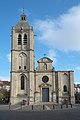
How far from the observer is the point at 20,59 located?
228 ft

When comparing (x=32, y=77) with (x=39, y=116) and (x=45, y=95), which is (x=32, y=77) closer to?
→ (x=45, y=95)

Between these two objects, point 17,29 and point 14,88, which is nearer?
point 14,88

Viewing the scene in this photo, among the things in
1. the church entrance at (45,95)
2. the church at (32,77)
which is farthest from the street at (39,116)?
the church entrance at (45,95)

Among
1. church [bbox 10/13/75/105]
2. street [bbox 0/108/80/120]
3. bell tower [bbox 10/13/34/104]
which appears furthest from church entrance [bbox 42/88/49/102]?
street [bbox 0/108/80/120]

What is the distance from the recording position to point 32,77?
68000mm

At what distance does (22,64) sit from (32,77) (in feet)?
13.8

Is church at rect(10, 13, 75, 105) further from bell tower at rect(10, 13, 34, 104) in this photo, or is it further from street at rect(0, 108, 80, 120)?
street at rect(0, 108, 80, 120)

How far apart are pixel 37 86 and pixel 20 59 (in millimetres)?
8114

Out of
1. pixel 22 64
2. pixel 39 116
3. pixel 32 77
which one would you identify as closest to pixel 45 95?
pixel 32 77

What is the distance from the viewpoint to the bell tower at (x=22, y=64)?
66.6 metres

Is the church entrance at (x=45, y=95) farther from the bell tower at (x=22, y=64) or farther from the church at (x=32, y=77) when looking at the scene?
the bell tower at (x=22, y=64)

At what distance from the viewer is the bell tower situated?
66.6 metres

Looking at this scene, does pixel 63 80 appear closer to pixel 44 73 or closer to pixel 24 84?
pixel 44 73

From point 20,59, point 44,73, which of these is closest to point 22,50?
point 20,59
